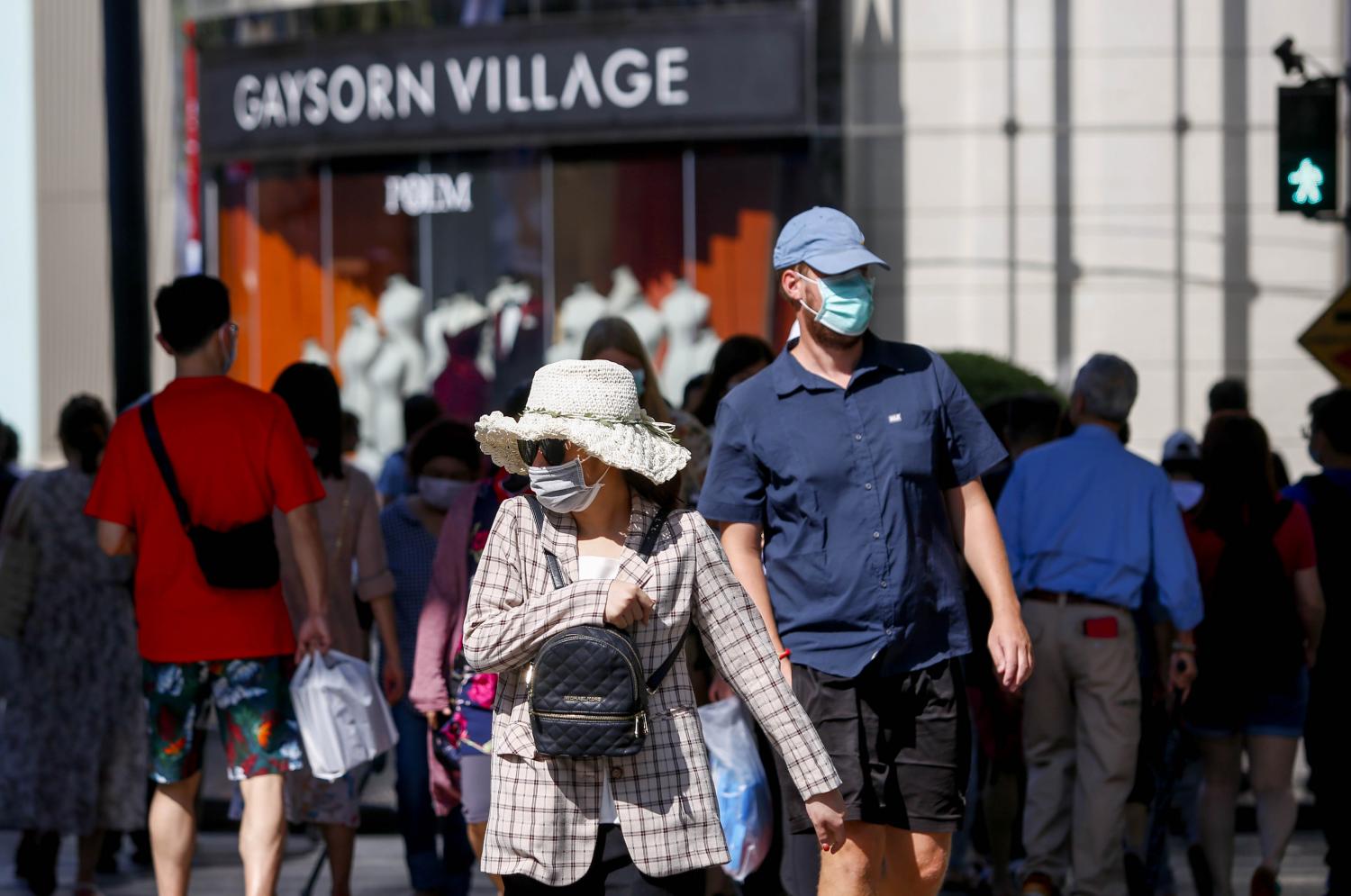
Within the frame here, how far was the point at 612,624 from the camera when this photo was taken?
414 centimetres

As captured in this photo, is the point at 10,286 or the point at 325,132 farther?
the point at 10,286

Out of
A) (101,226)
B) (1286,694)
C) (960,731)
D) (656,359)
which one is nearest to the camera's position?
(960,731)

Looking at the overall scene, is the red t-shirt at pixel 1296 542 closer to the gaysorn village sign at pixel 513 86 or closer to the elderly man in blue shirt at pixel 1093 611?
the elderly man in blue shirt at pixel 1093 611

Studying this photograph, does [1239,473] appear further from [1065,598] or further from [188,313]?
[188,313]

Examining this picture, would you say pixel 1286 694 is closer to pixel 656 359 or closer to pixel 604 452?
pixel 604 452

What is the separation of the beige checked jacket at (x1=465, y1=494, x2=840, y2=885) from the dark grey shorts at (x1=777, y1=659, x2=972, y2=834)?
0.80 meters

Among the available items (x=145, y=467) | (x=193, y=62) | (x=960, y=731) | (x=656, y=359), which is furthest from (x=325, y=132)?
(x=960, y=731)

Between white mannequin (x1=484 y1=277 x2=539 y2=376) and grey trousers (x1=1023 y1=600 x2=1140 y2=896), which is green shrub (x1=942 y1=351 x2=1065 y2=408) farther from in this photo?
grey trousers (x1=1023 y1=600 x2=1140 y2=896)

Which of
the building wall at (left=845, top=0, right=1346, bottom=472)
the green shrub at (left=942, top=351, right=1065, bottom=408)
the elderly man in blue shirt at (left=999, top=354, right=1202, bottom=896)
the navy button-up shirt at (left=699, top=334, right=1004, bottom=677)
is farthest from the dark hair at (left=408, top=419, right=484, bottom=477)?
the building wall at (left=845, top=0, right=1346, bottom=472)

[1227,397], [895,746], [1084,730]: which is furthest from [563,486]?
[1227,397]

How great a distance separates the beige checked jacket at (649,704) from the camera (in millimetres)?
4215

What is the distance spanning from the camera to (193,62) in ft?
62.8

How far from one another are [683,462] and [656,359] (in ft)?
42.5

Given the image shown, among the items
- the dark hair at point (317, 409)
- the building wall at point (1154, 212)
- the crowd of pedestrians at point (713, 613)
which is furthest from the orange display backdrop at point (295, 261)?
the dark hair at point (317, 409)
